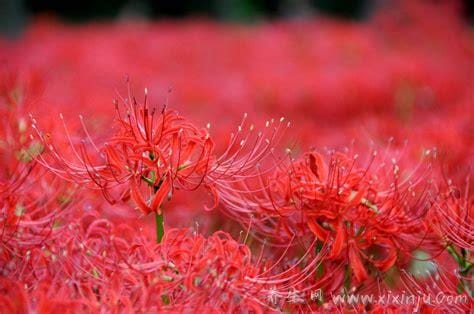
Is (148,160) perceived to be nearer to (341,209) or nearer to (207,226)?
(341,209)

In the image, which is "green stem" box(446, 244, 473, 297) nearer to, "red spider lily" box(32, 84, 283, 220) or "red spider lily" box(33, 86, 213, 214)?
"red spider lily" box(32, 84, 283, 220)

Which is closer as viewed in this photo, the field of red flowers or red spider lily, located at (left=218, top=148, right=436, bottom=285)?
the field of red flowers

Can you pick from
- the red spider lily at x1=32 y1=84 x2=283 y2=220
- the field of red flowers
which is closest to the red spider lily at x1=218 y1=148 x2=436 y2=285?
the field of red flowers

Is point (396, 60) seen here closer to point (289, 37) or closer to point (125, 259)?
point (289, 37)

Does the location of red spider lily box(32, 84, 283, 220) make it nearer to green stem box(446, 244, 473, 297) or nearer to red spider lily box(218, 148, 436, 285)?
red spider lily box(218, 148, 436, 285)

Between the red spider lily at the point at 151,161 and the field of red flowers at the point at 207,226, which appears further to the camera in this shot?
the red spider lily at the point at 151,161

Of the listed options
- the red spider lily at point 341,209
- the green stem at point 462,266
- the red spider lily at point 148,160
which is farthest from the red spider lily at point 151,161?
the green stem at point 462,266

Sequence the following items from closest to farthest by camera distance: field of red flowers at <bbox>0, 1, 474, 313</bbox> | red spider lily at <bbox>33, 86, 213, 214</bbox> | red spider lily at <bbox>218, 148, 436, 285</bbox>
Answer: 1. field of red flowers at <bbox>0, 1, 474, 313</bbox>
2. red spider lily at <bbox>33, 86, 213, 214</bbox>
3. red spider lily at <bbox>218, 148, 436, 285</bbox>

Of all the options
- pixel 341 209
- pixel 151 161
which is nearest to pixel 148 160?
pixel 151 161

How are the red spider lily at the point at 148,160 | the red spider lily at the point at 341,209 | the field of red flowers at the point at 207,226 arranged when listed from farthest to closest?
the red spider lily at the point at 341,209 < the red spider lily at the point at 148,160 < the field of red flowers at the point at 207,226

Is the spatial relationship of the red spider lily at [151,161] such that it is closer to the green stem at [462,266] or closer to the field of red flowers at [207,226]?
the field of red flowers at [207,226]

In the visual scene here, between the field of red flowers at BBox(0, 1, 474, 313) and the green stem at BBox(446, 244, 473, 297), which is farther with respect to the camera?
the green stem at BBox(446, 244, 473, 297)

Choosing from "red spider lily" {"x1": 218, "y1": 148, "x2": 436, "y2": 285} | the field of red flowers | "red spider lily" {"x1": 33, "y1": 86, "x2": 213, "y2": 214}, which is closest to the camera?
the field of red flowers
